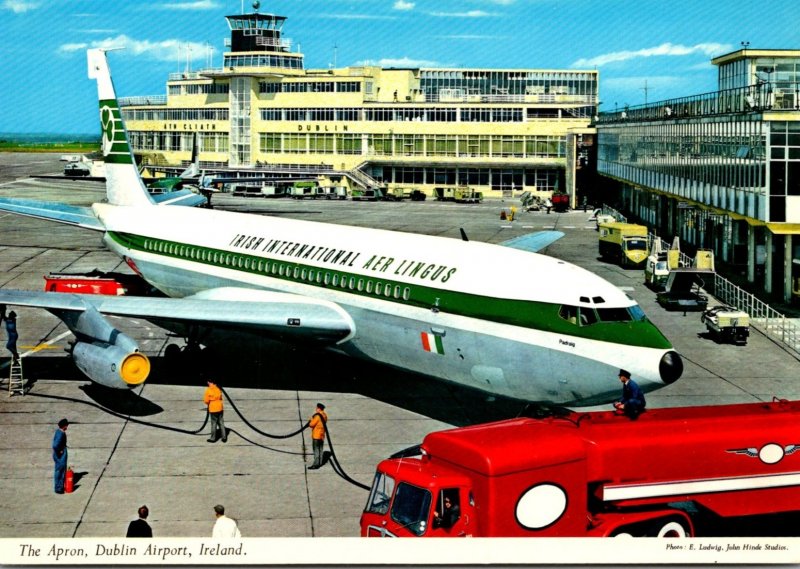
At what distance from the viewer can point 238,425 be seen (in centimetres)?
2648

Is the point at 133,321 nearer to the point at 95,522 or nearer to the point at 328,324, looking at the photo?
the point at 328,324

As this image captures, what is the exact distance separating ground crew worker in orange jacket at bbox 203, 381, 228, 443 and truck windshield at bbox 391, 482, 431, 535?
Result: 876 cm

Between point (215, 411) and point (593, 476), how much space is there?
11087 mm

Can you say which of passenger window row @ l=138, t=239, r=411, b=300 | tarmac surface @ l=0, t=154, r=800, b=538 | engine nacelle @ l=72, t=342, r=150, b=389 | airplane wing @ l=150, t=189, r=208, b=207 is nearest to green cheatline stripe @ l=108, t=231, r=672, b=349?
passenger window row @ l=138, t=239, r=411, b=300

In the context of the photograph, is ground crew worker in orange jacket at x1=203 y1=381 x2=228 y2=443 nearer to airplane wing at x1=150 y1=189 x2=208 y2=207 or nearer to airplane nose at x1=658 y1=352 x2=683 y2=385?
airplane nose at x1=658 y1=352 x2=683 y2=385

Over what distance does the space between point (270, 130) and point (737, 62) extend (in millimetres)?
83720

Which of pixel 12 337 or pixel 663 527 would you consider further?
pixel 12 337

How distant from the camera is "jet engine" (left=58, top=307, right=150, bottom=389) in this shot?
25.9m

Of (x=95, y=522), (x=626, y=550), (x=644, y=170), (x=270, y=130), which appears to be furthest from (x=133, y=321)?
(x=270, y=130)

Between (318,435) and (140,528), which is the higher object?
(318,435)

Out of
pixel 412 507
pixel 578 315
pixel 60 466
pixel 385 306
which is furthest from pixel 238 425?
pixel 412 507

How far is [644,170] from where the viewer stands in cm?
7050

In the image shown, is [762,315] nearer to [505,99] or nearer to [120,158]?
[120,158]

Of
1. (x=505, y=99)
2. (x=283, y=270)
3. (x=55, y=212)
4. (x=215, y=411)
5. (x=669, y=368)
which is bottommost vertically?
(x=215, y=411)
